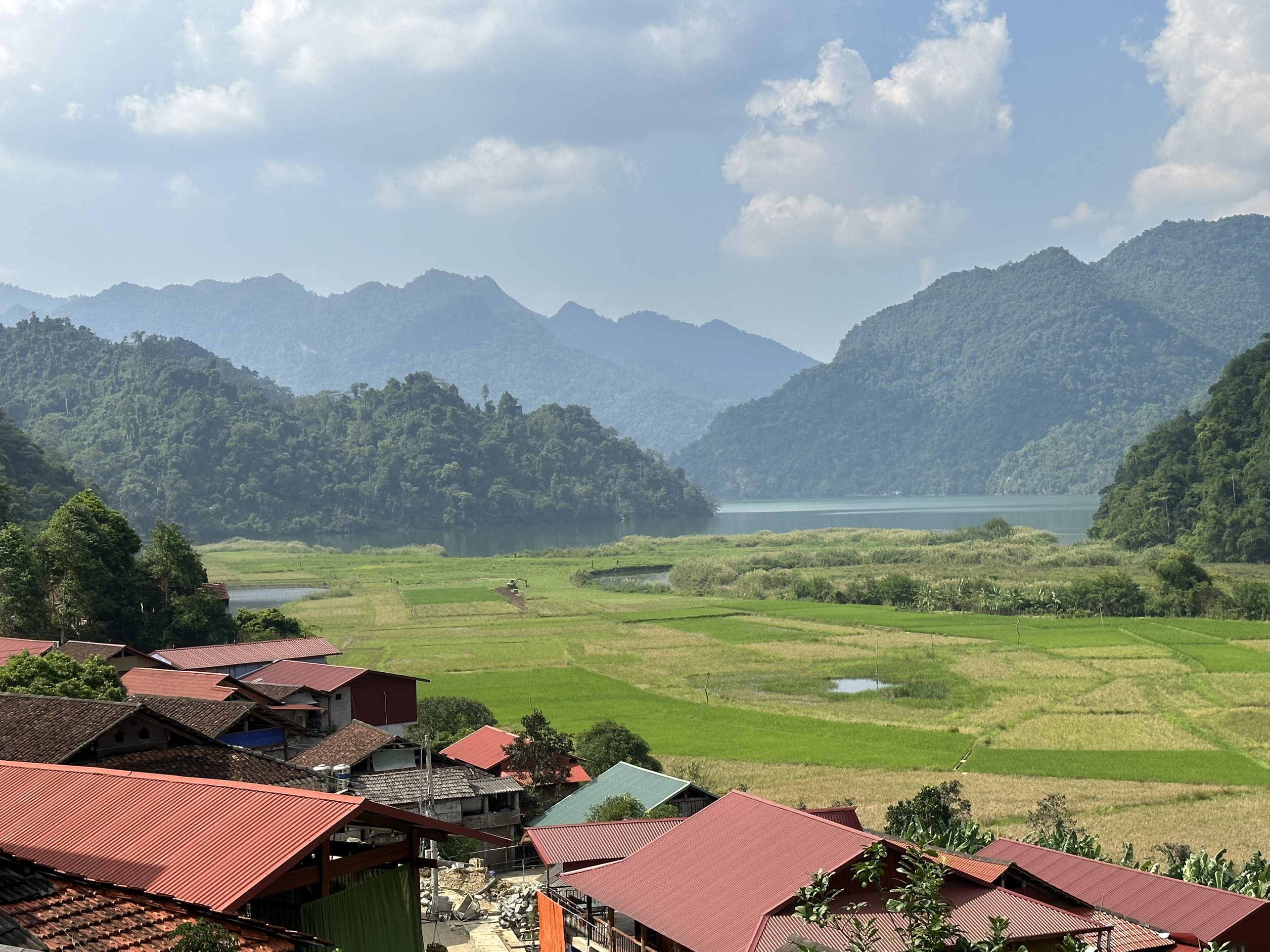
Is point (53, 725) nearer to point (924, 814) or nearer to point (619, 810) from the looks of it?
point (619, 810)

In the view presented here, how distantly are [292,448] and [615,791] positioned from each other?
145 meters

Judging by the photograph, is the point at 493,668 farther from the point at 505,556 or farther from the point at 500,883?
the point at 505,556

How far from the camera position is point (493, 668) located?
44281 millimetres

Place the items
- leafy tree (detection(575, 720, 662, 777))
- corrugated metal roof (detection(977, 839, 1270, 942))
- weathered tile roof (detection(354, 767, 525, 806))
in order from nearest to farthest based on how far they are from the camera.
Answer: corrugated metal roof (detection(977, 839, 1270, 942))
weathered tile roof (detection(354, 767, 525, 806))
leafy tree (detection(575, 720, 662, 777))

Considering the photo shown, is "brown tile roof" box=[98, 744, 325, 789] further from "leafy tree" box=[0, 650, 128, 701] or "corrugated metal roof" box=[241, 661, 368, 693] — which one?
"corrugated metal roof" box=[241, 661, 368, 693]

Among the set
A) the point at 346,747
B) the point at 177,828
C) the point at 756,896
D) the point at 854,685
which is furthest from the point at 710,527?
the point at 177,828

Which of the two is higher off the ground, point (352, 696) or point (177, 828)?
point (177, 828)

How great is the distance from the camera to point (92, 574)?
3931 centimetres

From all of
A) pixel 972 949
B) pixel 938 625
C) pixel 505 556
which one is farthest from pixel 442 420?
pixel 972 949

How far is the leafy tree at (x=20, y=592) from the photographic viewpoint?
1453 inches

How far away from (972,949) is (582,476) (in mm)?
182883

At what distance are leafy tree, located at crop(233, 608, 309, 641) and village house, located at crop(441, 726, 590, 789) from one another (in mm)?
16335

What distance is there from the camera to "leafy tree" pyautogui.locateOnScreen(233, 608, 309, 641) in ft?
133

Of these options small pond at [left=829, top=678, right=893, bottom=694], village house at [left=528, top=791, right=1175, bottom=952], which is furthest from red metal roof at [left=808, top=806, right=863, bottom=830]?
small pond at [left=829, top=678, right=893, bottom=694]
